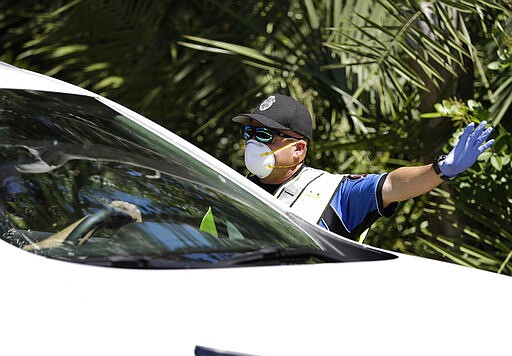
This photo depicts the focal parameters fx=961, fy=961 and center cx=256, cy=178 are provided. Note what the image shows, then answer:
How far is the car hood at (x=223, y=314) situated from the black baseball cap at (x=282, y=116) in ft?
4.73

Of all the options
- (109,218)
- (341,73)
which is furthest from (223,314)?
(341,73)

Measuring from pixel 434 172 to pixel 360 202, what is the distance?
0.89 ft

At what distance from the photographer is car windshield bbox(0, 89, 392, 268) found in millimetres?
2115

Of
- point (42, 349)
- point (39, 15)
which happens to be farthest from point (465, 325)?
point (39, 15)

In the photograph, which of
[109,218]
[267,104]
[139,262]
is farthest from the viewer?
[267,104]

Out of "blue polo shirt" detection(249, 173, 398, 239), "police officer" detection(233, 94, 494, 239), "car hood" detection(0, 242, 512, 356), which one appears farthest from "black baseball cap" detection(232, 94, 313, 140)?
"car hood" detection(0, 242, 512, 356)

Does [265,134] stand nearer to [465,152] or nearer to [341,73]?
[465,152]

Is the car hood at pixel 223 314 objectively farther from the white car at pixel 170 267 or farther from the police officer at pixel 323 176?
the police officer at pixel 323 176

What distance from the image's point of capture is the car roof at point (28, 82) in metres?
2.56

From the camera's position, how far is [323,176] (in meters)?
3.39

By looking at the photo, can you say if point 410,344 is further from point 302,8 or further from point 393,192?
point 302,8

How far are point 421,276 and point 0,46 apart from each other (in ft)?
19.5

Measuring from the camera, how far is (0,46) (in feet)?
24.7

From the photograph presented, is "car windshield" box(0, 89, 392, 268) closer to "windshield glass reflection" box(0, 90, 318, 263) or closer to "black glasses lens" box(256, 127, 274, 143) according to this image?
"windshield glass reflection" box(0, 90, 318, 263)
